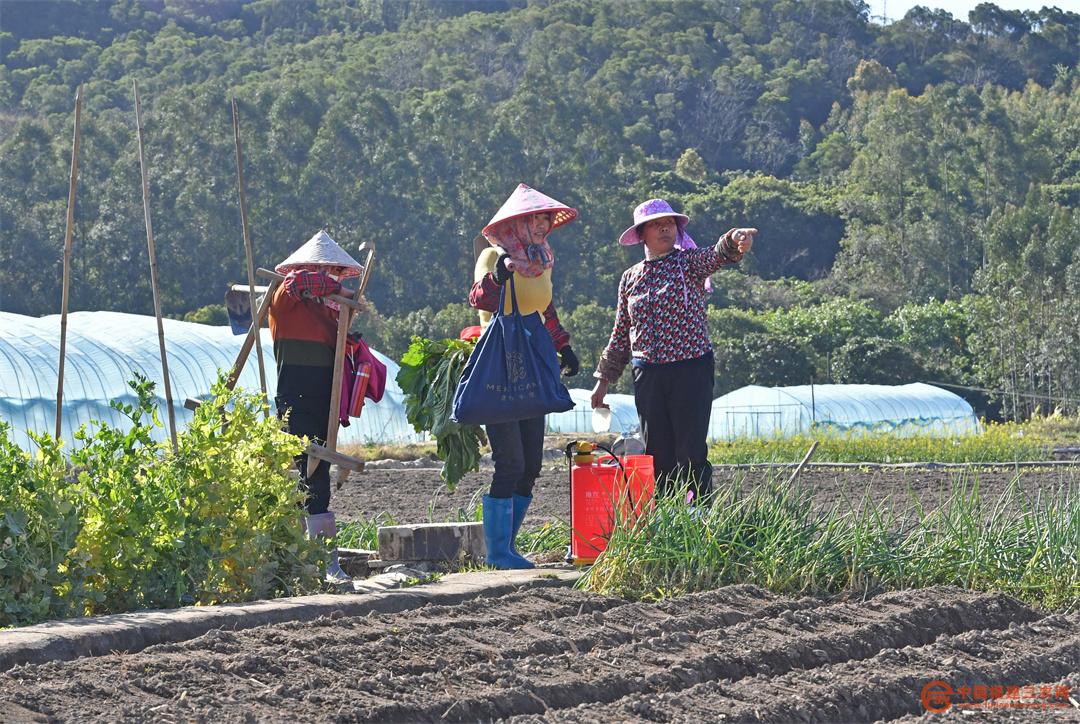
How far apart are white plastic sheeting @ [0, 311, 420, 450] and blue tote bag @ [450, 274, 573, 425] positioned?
10.5m

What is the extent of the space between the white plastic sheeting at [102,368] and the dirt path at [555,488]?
3514mm

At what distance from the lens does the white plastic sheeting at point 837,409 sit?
1024 inches

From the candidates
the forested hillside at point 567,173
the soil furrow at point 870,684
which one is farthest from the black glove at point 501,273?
the forested hillside at point 567,173

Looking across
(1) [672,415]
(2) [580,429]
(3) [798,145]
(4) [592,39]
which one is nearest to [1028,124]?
(3) [798,145]

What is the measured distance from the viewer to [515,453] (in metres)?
5.41

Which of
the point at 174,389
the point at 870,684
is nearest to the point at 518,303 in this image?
the point at 870,684

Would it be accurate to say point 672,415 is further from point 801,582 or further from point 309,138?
point 309,138

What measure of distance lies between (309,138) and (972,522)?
138 ft

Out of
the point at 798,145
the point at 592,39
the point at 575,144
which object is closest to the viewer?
the point at 575,144

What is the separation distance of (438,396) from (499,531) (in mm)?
682

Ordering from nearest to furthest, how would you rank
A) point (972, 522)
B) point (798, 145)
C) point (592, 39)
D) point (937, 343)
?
point (972, 522) < point (937, 343) < point (798, 145) < point (592, 39)

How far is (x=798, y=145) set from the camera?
6756cm

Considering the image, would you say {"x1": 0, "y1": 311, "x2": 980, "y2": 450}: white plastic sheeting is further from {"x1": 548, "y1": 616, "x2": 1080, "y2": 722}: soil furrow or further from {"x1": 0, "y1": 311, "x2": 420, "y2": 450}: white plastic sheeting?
{"x1": 548, "y1": 616, "x2": 1080, "y2": 722}: soil furrow

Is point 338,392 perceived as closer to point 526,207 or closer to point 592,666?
point 526,207
